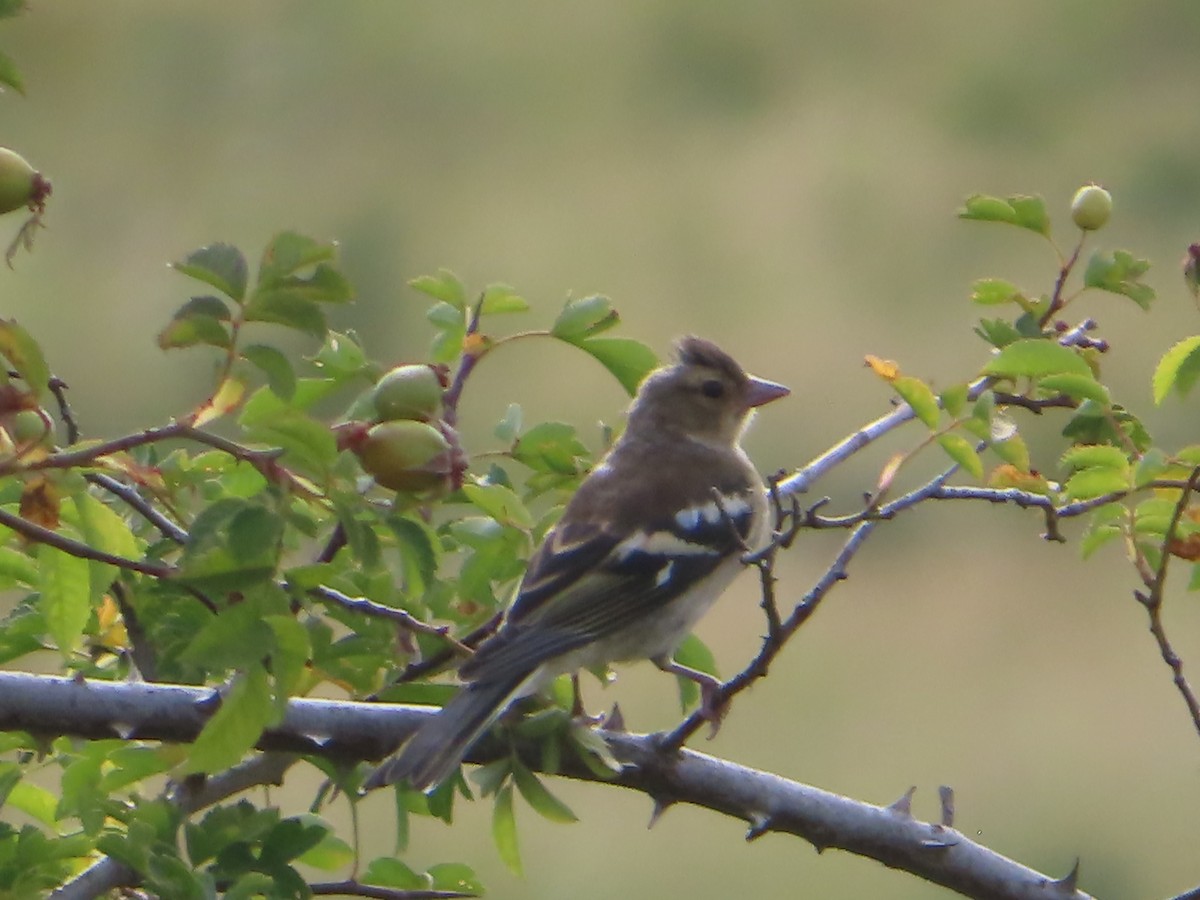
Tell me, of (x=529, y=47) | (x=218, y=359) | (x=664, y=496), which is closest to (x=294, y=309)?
(x=218, y=359)

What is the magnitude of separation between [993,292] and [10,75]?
160 centimetres

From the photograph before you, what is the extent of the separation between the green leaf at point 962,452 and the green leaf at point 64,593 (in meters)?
1.05

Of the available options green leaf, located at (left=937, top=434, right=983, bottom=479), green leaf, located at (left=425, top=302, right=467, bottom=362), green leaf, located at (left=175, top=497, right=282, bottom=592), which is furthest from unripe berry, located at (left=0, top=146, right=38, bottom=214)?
green leaf, located at (left=937, top=434, right=983, bottom=479)

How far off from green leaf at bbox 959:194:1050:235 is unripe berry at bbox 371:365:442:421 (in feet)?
3.41

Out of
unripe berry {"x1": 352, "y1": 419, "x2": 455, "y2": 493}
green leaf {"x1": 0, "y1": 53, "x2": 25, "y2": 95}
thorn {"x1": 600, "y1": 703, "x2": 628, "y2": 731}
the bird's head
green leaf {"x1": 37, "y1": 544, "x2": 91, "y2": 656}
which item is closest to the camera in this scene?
green leaf {"x1": 0, "y1": 53, "x2": 25, "y2": 95}

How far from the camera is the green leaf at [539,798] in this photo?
2295mm

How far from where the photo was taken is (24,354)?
6.04 ft

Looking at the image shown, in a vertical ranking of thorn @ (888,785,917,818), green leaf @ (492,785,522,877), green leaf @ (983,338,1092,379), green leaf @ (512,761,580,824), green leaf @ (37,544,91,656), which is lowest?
green leaf @ (492,785,522,877)

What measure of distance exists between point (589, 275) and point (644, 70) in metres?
6.61

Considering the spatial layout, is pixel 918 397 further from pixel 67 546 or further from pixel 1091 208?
pixel 67 546

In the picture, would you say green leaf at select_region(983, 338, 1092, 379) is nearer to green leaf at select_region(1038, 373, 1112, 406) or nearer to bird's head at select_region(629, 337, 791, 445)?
green leaf at select_region(1038, 373, 1112, 406)

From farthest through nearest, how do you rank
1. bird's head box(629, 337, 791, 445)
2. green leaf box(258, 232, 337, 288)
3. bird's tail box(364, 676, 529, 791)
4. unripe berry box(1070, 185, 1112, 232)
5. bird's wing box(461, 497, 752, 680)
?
bird's head box(629, 337, 791, 445) → bird's wing box(461, 497, 752, 680) → unripe berry box(1070, 185, 1112, 232) → bird's tail box(364, 676, 529, 791) → green leaf box(258, 232, 337, 288)

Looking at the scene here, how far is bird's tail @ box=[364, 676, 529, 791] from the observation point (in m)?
2.25

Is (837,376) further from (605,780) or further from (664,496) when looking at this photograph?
(605,780)
